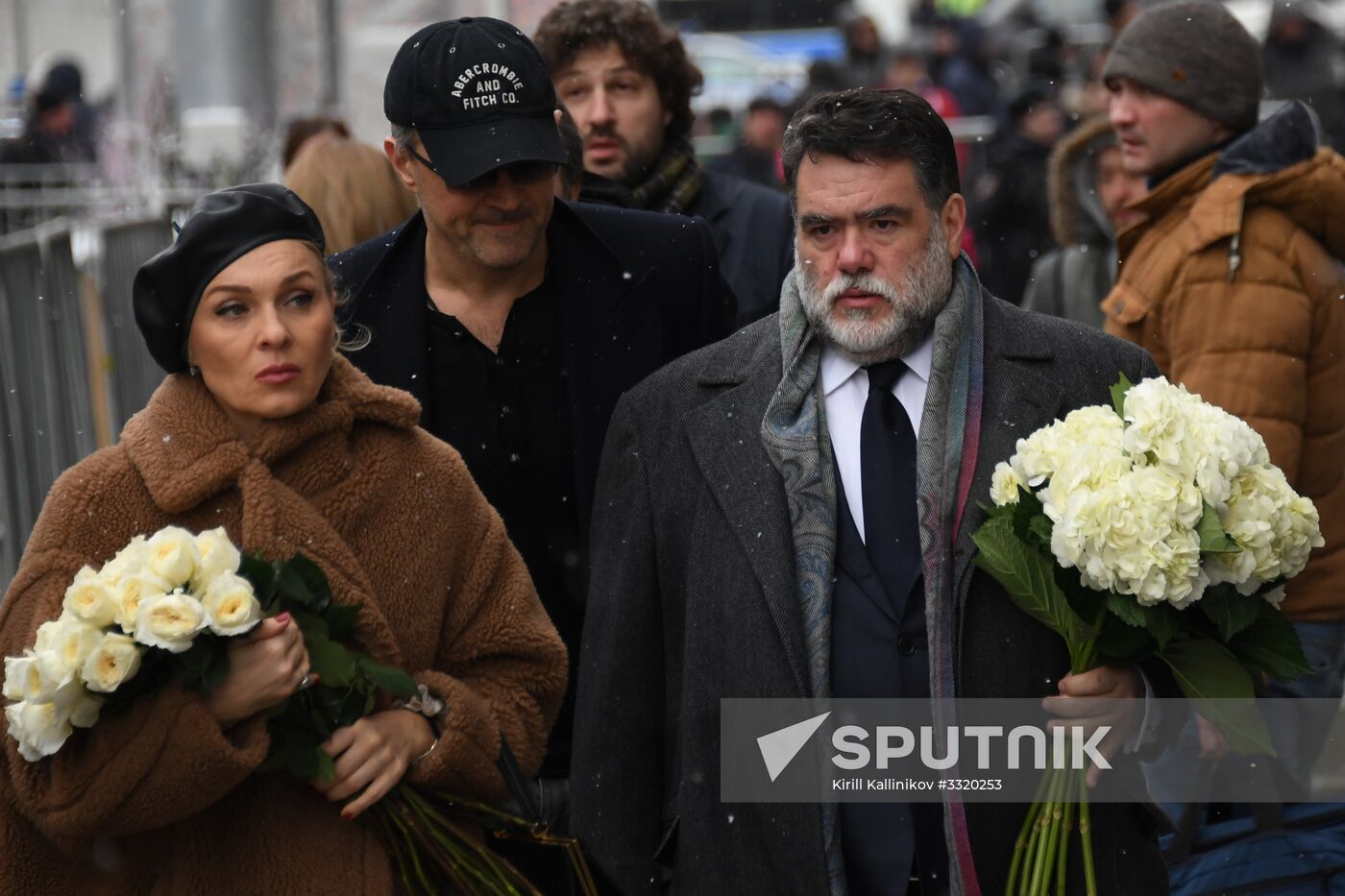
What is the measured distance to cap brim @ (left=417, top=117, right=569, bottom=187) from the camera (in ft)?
14.8

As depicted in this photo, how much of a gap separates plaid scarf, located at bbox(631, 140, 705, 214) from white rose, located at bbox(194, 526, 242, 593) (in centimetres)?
299

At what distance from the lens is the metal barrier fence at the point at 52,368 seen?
24.7 ft

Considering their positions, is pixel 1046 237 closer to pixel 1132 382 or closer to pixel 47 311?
pixel 47 311

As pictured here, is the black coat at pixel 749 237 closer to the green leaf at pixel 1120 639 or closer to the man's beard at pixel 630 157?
the man's beard at pixel 630 157

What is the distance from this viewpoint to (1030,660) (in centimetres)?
393

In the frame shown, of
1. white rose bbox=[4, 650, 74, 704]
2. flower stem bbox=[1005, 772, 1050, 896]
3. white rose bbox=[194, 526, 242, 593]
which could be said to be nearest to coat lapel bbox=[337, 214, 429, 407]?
white rose bbox=[194, 526, 242, 593]

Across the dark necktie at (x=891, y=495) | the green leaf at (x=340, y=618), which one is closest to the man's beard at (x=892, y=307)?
the dark necktie at (x=891, y=495)

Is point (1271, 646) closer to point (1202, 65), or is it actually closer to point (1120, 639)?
point (1120, 639)

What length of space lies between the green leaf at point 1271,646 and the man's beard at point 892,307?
33.6 inches

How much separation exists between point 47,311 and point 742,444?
432 centimetres

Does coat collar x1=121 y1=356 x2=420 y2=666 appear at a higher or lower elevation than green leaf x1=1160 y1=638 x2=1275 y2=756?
higher

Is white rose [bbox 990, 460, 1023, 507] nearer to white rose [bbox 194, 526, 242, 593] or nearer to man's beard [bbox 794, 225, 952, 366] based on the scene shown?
man's beard [bbox 794, 225, 952, 366]

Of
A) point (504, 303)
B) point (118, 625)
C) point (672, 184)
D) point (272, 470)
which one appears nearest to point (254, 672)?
point (118, 625)

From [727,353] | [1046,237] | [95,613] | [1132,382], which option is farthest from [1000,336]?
[1046,237]
